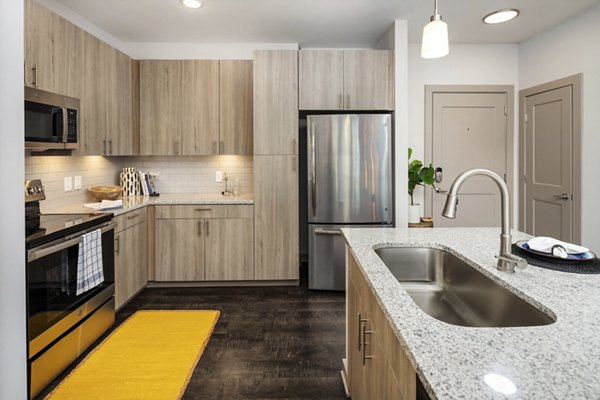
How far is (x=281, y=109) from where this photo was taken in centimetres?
407

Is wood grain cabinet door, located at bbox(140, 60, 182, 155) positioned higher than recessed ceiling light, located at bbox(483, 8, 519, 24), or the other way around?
recessed ceiling light, located at bbox(483, 8, 519, 24)

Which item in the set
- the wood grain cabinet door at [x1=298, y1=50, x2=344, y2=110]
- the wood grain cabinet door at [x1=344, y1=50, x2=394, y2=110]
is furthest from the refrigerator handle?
the wood grain cabinet door at [x1=344, y1=50, x2=394, y2=110]

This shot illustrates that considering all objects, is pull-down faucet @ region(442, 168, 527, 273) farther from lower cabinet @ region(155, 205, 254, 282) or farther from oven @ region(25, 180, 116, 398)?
lower cabinet @ region(155, 205, 254, 282)

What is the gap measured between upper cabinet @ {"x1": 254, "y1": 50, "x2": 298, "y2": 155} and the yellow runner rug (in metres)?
1.72

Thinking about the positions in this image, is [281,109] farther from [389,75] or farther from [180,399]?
[180,399]

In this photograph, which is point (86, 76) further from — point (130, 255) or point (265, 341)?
point (265, 341)

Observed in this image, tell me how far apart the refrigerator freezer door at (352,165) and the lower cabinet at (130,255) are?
167 centimetres

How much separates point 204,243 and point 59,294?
1.77m

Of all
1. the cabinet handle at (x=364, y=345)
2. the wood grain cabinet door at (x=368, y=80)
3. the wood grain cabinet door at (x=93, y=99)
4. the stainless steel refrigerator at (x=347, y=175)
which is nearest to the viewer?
the cabinet handle at (x=364, y=345)

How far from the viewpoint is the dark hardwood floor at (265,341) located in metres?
2.33

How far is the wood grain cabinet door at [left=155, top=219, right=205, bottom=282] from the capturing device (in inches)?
162

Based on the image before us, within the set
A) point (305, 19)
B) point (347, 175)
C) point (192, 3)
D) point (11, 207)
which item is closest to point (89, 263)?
point (11, 207)

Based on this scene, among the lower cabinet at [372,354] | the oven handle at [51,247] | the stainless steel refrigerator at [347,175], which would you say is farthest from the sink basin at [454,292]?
the stainless steel refrigerator at [347,175]

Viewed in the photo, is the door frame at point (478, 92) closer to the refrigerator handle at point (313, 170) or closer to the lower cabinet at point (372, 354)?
the refrigerator handle at point (313, 170)
